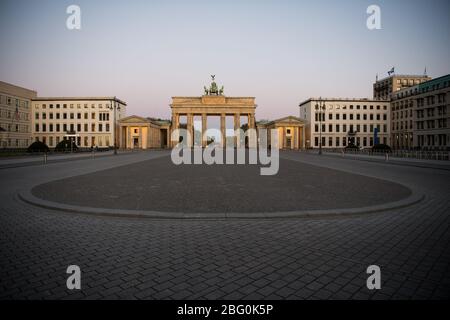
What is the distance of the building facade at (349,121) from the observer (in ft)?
320

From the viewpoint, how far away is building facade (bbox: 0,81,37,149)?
241ft

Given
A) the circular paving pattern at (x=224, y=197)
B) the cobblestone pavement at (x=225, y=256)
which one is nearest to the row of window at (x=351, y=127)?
the circular paving pattern at (x=224, y=197)

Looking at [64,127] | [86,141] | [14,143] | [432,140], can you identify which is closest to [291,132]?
[432,140]

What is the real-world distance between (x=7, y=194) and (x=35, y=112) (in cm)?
10330

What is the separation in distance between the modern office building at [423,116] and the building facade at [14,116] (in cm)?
10441

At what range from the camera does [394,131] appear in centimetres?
9525

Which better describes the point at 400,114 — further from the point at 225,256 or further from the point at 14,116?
the point at 14,116

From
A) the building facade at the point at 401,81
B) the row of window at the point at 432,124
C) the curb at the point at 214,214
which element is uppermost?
the building facade at the point at 401,81

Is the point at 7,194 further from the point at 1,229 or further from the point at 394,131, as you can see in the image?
the point at 394,131

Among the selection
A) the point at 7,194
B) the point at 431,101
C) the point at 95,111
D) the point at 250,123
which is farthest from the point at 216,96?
the point at 7,194

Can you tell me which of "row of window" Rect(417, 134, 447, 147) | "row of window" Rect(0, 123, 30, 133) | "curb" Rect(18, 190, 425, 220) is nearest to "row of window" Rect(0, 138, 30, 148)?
"row of window" Rect(0, 123, 30, 133)

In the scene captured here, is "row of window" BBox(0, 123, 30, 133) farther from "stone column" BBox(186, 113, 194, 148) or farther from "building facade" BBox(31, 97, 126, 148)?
"stone column" BBox(186, 113, 194, 148)

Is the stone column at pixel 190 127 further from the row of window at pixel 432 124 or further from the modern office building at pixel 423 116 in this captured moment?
the row of window at pixel 432 124

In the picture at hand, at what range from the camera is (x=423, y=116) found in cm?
7888
